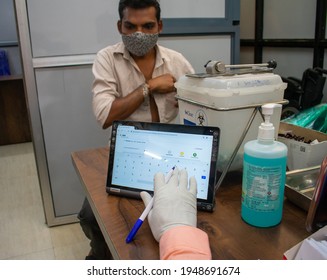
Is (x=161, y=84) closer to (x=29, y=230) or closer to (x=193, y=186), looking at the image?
(x=193, y=186)

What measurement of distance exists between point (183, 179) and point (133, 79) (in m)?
0.99

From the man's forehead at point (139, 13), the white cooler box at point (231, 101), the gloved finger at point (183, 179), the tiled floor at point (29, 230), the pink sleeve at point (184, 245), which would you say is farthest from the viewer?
the tiled floor at point (29, 230)

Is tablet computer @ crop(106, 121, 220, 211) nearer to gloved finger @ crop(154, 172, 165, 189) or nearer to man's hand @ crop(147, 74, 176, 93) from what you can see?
gloved finger @ crop(154, 172, 165, 189)

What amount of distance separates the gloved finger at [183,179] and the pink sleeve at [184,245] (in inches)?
3.8

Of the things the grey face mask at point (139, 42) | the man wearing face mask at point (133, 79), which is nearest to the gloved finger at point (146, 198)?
the man wearing face mask at point (133, 79)

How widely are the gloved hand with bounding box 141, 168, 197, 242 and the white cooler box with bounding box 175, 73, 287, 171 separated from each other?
0.20m

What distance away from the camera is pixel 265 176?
688mm

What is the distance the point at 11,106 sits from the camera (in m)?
3.87

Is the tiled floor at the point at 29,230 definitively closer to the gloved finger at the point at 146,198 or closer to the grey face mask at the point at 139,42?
the grey face mask at the point at 139,42

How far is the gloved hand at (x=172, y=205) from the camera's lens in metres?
0.67

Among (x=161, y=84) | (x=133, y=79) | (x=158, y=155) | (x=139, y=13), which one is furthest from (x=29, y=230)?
(x=158, y=155)
